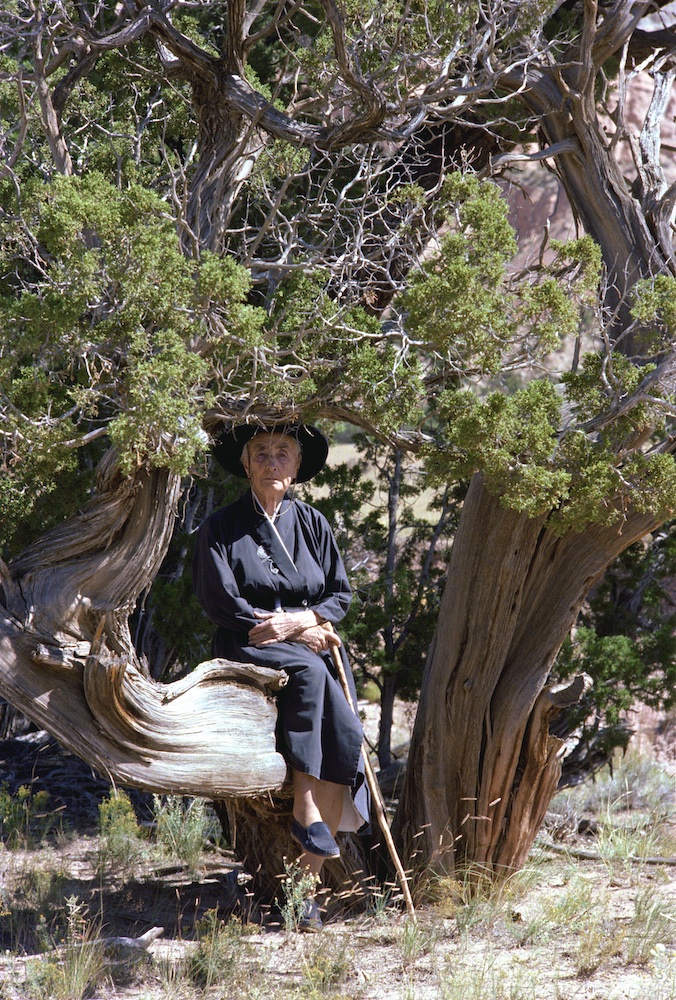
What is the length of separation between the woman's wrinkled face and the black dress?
0.11m

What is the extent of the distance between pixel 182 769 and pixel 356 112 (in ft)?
8.34

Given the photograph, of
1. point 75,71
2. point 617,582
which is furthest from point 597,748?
point 75,71

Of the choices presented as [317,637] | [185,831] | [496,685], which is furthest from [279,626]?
[185,831]

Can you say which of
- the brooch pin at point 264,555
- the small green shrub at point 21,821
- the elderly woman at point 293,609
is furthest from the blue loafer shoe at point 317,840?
the small green shrub at point 21,821

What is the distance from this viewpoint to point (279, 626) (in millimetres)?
4008

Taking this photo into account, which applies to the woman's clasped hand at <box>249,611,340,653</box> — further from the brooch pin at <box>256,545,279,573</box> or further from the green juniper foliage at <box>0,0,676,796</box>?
the green juniper foliage at <box>0,0,676,796</box>

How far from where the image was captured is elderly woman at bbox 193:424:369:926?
3.95 metres

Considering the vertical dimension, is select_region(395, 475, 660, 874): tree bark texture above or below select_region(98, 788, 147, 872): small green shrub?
above

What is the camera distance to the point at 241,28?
3.78 m

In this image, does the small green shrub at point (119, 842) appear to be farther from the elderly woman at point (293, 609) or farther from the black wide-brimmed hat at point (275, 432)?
the black wide-brimmed hat at point (275, 432)

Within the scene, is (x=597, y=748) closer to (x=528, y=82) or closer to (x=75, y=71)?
(x=528, y=82)

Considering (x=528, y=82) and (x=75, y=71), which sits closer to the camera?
(x=75, y=71)

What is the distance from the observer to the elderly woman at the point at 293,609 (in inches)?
155

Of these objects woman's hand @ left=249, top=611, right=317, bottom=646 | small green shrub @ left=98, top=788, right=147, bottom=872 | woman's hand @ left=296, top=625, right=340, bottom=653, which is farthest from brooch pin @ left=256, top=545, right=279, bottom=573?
small green shrub @ left=98, top=788, right=147, bottom=872
